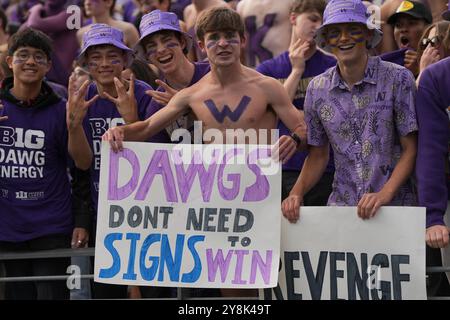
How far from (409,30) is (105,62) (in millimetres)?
2134

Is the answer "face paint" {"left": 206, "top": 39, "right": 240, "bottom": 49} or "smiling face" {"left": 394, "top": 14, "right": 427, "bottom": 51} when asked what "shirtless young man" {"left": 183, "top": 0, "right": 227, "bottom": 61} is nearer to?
"smiling face" {"left": 394, "top": 14, "right": 427, "bottom": 51}

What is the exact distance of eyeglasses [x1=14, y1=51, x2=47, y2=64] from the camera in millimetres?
8109

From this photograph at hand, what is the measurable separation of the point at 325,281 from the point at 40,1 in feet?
21.2

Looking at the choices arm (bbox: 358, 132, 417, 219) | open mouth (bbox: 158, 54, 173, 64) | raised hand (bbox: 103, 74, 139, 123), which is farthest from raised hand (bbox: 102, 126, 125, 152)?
arm (bbox: 358, 132, 417, 219)

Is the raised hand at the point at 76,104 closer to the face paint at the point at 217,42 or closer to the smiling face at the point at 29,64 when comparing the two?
the smiling face at the point at 29,64


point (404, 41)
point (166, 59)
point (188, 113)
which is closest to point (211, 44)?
point (188, 113)

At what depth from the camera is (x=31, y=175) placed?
7.83 metres

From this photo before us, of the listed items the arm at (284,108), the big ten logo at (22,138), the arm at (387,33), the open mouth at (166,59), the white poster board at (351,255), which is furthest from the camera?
the arm at (387,33)

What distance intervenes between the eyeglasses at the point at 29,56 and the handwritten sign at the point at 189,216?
134 centimetres

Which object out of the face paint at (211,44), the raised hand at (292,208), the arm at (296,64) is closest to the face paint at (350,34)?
the face paint at (211,44)

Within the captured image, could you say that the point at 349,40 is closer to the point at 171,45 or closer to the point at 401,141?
the point at 401,141

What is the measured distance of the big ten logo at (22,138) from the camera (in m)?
7.80
